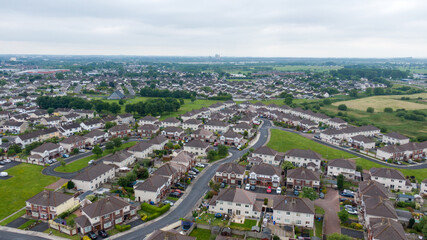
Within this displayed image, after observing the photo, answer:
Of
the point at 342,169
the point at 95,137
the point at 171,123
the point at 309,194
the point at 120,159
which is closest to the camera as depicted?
the point at 309,194

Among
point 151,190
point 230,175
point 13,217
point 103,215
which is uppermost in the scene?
point 151,190

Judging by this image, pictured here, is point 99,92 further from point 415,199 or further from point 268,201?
point 415,199

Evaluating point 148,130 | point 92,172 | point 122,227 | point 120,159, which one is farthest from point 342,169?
point 148,130

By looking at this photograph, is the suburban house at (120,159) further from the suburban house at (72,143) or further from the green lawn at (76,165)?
the suburban house at (72,143)

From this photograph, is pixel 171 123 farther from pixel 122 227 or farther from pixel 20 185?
pixel 122 227

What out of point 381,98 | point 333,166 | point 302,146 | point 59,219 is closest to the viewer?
point 59,219

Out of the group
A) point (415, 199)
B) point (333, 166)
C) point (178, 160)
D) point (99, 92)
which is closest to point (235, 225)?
point (178, 160)

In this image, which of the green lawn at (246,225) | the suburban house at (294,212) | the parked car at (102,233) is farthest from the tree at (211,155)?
the parked car at (102,233)
